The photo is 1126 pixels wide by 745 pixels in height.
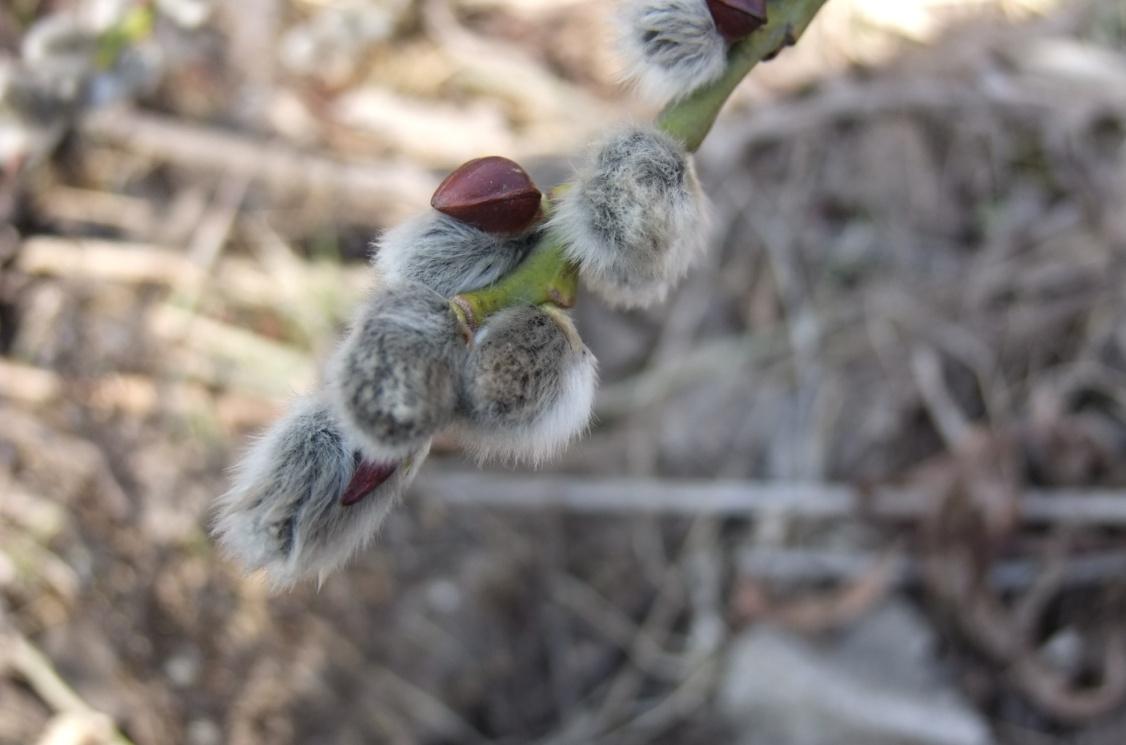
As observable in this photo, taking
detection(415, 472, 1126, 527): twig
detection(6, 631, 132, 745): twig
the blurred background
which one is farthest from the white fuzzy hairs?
detection(415, 472, 1126, 527): twig

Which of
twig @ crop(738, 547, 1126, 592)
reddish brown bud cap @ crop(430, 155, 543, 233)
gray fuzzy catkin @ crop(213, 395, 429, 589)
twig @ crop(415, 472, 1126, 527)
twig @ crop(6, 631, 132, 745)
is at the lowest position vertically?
twig @ crop(738, 547, 1126, 592)

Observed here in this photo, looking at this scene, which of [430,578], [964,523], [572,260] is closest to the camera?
[572,260]

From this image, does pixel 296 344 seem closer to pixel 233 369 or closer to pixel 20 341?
pixel 233 369

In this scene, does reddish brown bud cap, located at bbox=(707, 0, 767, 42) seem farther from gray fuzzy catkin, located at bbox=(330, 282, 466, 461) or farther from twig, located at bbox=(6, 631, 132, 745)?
twig, located at bbox=(6, 631, 132, 745)

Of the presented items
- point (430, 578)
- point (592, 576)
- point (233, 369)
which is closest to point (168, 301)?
point (233, 369)

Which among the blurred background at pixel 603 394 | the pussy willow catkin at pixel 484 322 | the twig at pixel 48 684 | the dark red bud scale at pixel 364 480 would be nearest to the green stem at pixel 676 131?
the pussy willow catkin at pixel 484 322

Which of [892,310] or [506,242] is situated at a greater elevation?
[506,242]
